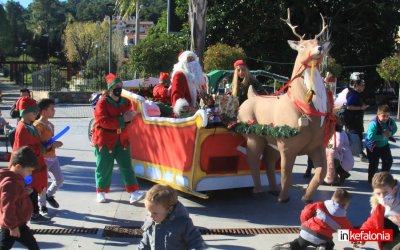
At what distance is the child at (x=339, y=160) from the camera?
8.12 metres

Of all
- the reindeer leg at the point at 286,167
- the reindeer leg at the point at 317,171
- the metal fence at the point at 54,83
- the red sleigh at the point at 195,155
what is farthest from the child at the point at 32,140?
the metal fence at the point at 54,83

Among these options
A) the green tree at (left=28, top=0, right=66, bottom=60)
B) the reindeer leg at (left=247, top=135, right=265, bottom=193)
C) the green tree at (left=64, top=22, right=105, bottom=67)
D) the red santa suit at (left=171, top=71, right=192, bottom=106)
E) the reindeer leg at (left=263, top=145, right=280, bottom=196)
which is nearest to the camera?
the reindeer leg at (left=247, top=135, right=265, bottom=193)

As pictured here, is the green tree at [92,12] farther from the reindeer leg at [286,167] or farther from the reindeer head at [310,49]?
the reindeer leg at [286,167]

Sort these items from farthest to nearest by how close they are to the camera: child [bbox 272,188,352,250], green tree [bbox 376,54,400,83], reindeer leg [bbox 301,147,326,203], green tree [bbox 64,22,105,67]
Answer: green tree [bbox 64,22,105,67] < green tree [bbox 376,54,400,83] < reindeer leg [bbox 301,147,326,203] < child [bbox 272,188,352,250]

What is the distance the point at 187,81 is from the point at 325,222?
3.44m

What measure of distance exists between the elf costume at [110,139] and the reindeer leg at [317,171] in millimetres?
2315

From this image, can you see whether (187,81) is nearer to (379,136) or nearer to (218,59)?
(379,136)

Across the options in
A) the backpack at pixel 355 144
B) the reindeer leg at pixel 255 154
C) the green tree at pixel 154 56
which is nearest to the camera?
the reindeer leg at pixel 255 154

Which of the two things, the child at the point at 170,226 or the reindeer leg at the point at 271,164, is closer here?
the child at the point at 170,226

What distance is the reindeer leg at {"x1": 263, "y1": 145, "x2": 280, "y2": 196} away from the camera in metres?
7.14

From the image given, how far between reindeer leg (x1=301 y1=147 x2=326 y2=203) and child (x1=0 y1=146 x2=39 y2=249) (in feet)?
11.1

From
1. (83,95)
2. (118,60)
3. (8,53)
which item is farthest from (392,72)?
(8,53)

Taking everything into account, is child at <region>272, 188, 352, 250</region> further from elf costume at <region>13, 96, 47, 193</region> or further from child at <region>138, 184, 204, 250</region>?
elf costume at <region>13, 96, 47, 193</region>

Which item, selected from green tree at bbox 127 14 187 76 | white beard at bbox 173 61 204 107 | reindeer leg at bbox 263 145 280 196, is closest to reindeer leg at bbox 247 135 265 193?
reindeer leg at bbox 263 145 280 196
